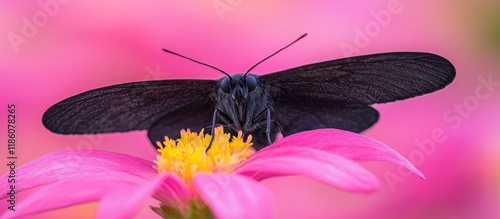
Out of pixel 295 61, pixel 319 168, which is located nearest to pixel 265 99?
pixel 319 168

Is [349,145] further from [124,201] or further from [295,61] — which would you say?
[295,61]

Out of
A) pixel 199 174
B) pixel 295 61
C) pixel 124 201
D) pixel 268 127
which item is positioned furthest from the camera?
pixel 295 61

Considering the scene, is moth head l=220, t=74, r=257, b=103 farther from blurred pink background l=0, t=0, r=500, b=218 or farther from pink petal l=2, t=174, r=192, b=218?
blurred pink background l=0, t=0, r=500, b=218

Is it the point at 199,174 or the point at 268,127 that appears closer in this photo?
the point at 199,174

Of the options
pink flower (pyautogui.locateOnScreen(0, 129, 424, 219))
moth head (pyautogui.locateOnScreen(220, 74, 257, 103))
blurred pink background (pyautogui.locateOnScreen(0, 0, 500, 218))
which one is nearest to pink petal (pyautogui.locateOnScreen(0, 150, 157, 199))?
pink flower (pyautogui.locateOnScreen(0, 129, 424, 219))

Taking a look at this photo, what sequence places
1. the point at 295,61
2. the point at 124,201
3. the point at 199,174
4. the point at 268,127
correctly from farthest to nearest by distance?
the point at 295,61 → the point at 268,127 → the point at 199,174 → the point at 124,201

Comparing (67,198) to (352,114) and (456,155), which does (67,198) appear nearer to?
(352,114)

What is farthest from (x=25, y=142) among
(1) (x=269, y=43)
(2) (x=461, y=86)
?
(2) (x=461, y=86)
